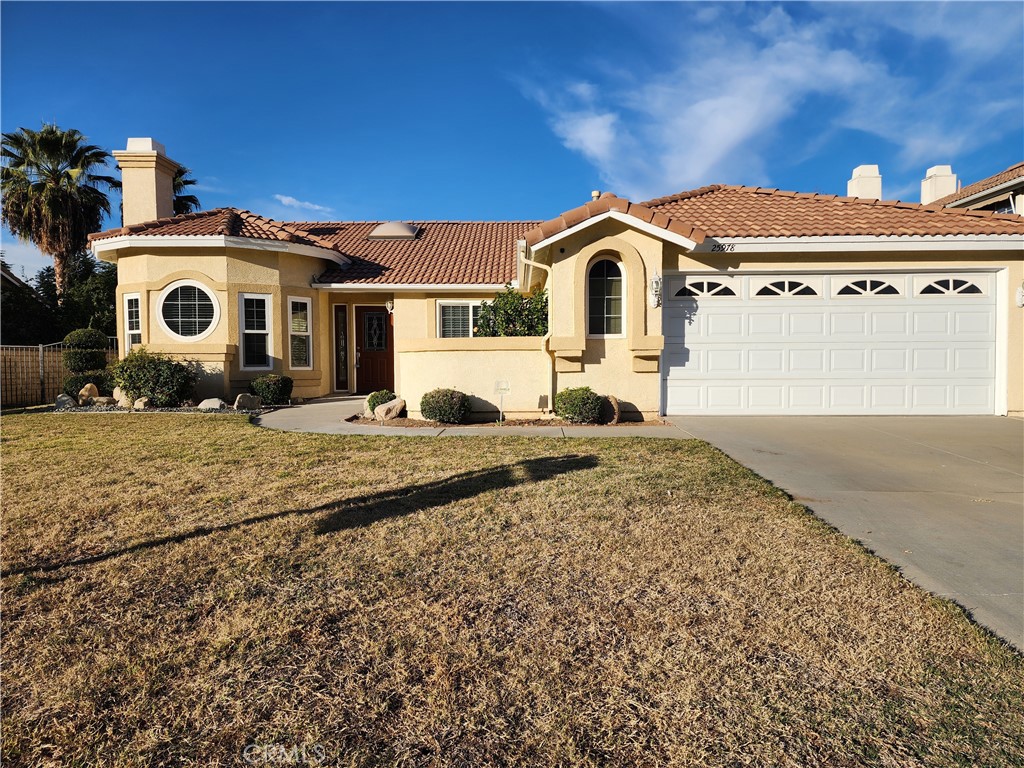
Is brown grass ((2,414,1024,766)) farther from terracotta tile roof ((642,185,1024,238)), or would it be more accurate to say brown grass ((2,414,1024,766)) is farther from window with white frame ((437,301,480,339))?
window with white frame ((437,301,480,339))

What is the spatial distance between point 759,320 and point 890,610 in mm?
8725

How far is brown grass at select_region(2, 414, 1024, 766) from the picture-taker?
2254 mm

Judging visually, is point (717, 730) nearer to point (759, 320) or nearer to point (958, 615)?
point (958, 615)

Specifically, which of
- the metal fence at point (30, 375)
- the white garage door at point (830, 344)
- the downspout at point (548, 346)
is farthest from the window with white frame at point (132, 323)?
the white garage door at point (830, 344)

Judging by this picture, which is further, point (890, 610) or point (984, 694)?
point (890, 610)

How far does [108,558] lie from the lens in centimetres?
402

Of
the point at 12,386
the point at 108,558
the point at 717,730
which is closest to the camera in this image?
the point at 717,730

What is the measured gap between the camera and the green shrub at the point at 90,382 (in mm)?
13938

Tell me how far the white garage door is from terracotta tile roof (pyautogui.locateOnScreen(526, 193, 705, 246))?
3.63 feet

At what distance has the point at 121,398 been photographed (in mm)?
13359

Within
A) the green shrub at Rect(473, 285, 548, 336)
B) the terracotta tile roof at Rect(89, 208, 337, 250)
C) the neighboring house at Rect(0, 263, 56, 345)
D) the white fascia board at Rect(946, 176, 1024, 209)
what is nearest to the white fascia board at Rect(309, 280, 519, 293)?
the terracotta tile roof at Rect(89, 208, 337, 250)

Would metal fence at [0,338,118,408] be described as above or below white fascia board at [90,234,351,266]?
below

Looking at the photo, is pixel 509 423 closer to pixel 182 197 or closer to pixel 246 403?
pixel 246 403

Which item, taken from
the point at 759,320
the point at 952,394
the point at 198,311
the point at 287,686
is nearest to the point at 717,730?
the point at 287,686
